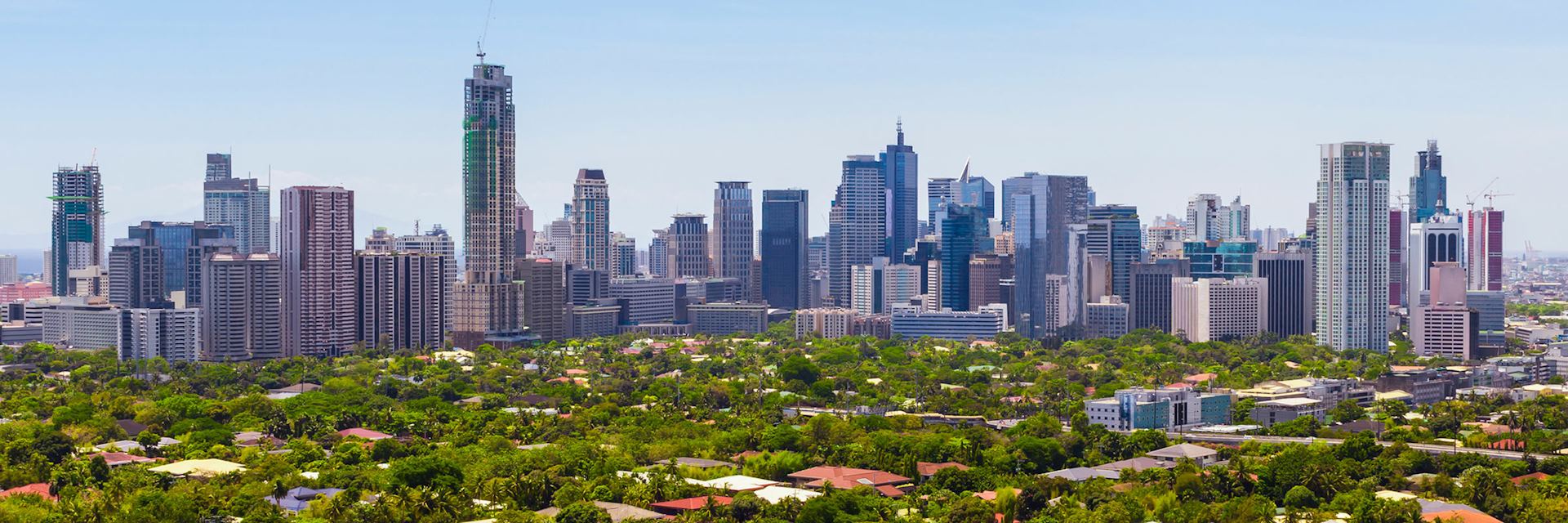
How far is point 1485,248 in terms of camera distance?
107125 mm

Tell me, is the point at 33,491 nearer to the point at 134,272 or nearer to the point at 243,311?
the point at 243,311

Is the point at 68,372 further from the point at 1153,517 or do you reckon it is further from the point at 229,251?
the point at 1153,517

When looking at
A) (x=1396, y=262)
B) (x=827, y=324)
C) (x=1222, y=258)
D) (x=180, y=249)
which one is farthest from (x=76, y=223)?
(x=1396, y=262)

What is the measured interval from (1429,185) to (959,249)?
25.8 m

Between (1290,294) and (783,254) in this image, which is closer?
(1290,294)

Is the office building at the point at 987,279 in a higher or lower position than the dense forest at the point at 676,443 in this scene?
higher

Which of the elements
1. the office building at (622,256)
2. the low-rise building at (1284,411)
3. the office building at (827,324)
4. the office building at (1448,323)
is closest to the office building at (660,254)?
the office building at (622,256)

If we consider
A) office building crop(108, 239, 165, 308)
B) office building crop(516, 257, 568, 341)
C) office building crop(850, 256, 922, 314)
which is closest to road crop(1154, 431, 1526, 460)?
office building crop(516, 257, 568, 341)

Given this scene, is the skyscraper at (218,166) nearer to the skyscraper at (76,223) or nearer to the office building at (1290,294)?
the skyscraper at (76,223)

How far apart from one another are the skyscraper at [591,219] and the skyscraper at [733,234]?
6552mm

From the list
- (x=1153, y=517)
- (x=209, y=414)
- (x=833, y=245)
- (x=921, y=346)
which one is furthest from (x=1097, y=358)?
(x=833, y=245)

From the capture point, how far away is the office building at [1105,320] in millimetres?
82625

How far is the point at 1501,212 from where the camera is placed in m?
108

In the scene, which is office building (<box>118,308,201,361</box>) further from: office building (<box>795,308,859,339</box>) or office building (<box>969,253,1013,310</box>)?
office building (<box>969,253,1013,310</box>)
